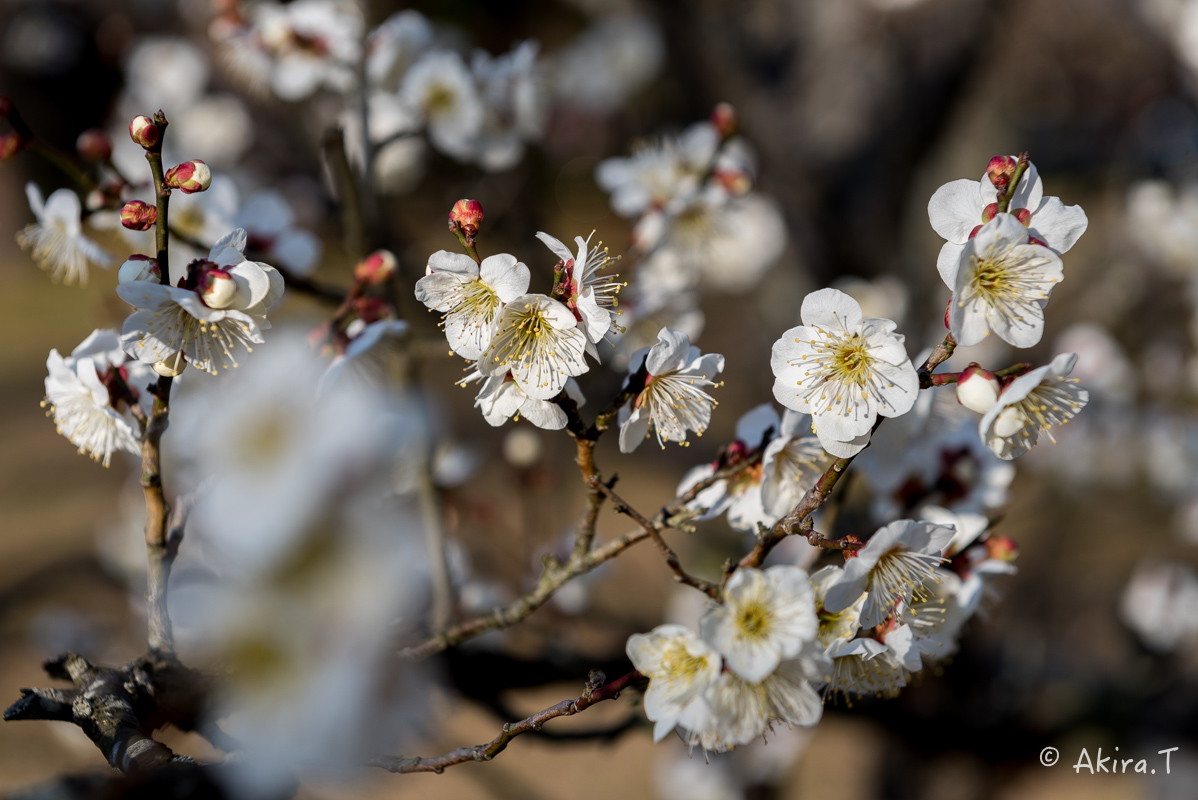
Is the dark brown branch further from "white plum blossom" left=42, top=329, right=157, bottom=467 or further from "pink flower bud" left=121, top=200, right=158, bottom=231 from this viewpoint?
"pink flower bud" left=121, top=200, right=158, bottom=231

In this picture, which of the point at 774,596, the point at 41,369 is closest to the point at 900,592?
the point at 774,596

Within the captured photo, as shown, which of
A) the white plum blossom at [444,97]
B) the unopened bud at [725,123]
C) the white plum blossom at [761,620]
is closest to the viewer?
the white plum blossom at [761,620]

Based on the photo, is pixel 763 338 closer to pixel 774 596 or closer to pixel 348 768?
pixel 774 596

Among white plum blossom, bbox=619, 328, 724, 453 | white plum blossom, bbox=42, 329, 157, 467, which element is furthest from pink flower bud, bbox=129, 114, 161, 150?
white plum blossom, bbox=619, 328, 724, 453

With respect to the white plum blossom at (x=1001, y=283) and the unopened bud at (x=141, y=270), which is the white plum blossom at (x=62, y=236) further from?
the white plum blossom at (x=1001, y=283)

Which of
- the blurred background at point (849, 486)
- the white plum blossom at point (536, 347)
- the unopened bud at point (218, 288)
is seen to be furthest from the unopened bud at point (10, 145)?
the white plum blossom at point (536, 347)

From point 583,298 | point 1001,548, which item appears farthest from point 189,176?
point 1001,548
